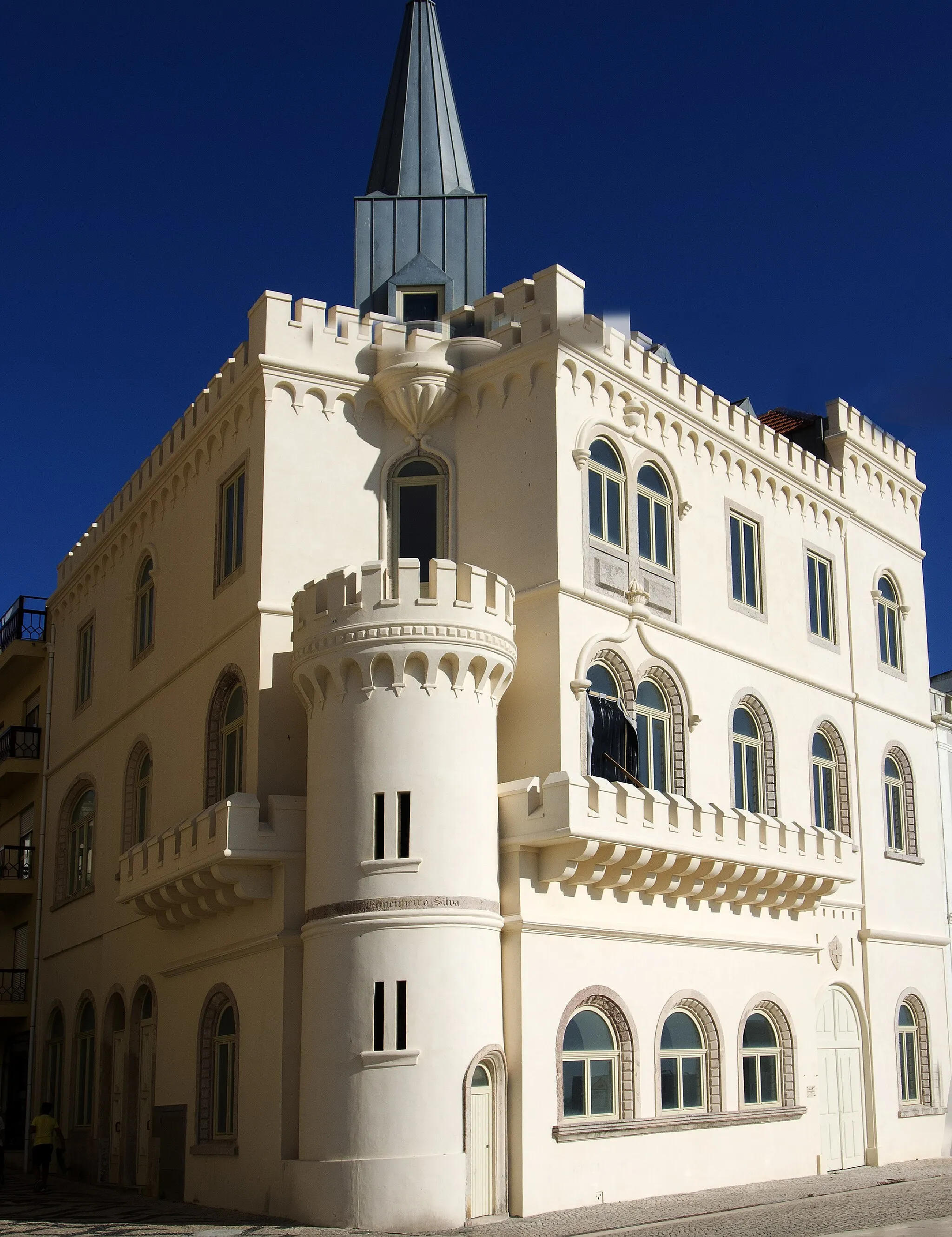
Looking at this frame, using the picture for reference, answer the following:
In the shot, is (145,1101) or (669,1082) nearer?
(669,1082)

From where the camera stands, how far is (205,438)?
2575 centimetres

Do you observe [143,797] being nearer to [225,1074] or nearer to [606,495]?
[225,1074]

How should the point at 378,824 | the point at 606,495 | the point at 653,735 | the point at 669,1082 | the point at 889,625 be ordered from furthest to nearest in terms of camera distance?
the point at 889,625 < the point at 653,735 < the point at 606,495 < the point at 669,1082 < the point at 378,824

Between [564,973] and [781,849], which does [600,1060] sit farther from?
[781,849]

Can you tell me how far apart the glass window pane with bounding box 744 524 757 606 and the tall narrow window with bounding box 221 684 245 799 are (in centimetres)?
944

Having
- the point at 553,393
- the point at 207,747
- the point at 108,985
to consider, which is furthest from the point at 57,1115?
the point at 553,393

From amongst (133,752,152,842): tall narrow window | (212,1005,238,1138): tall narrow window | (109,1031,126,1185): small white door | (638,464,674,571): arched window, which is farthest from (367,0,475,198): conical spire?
(109,1031,126,1185): small white door

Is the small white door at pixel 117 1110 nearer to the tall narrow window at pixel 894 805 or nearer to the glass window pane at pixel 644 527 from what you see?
the glass window pane at pixel 644 527

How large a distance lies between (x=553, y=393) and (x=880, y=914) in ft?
41.2

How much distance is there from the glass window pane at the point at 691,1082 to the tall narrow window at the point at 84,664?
16074mm

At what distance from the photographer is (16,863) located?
1379 inches

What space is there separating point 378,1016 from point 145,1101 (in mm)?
8179

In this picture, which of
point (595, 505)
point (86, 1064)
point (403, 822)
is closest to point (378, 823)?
point (403, 822)

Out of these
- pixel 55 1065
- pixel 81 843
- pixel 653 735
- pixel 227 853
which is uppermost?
pixel 653 735
